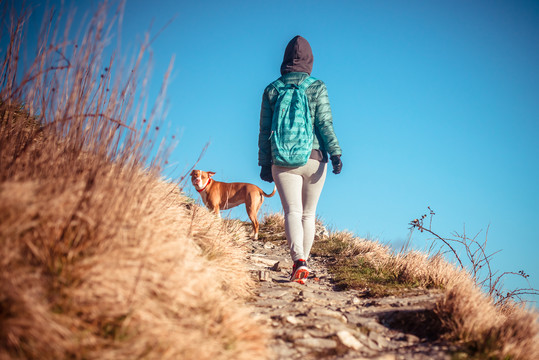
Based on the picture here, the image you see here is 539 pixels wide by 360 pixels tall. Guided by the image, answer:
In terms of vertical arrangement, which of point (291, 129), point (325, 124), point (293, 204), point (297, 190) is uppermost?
point (325, 124)

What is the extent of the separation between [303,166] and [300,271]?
3.90 feet

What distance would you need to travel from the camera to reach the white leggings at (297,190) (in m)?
3.81

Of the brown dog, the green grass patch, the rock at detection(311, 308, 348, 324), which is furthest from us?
the brown dog

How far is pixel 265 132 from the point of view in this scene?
4066 mm

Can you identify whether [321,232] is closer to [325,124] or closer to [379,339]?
[325,124]

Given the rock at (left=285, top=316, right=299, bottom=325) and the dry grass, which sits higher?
the dry grass

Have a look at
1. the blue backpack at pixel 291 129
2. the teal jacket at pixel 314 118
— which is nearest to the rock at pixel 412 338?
the blue backpack at pixel 291 129

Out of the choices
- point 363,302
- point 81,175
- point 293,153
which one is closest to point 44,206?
point 81,175

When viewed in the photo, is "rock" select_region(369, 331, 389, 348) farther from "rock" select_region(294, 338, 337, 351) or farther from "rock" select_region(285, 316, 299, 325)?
"rock" select_region(285, 316, 299, 325)

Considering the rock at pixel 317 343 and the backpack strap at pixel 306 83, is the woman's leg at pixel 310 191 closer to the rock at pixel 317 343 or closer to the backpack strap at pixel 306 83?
the backpack strap at pixel 306 83

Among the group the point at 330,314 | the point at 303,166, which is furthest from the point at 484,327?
the point at 303,166

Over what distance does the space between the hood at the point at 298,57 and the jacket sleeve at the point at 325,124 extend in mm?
394

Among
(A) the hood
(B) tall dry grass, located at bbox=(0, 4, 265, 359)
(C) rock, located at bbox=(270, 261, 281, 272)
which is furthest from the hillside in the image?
(A) the hood

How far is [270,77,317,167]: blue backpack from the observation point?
145 inches
